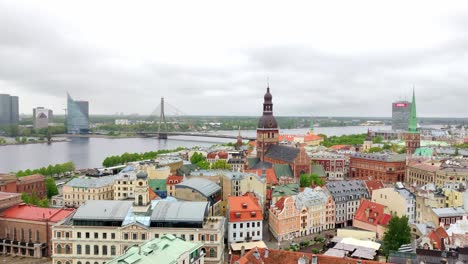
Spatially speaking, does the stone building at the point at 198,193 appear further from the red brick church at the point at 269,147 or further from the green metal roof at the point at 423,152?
the green metal roof at the point at 423,152

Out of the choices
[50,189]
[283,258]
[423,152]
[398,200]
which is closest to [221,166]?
[50,189]

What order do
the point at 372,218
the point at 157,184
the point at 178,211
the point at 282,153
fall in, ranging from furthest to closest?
the point at 282,153
the point at 157,184
the point at 372,218
the point at 178,211

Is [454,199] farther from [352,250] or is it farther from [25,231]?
[25,231]

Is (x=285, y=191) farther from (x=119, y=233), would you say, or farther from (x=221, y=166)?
(x=221, y=166)

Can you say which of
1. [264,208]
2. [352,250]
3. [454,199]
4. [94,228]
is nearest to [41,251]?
[94,228]

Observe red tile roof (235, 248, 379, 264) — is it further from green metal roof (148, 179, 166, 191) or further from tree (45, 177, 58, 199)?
tree (45, 177, 58, 199)

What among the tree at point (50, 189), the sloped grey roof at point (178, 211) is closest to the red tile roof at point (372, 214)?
the sloped grey roof at point (178, 211)

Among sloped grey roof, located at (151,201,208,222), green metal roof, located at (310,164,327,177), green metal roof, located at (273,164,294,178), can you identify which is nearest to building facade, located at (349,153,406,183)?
green metal roof, located at (310,164,327,177)
